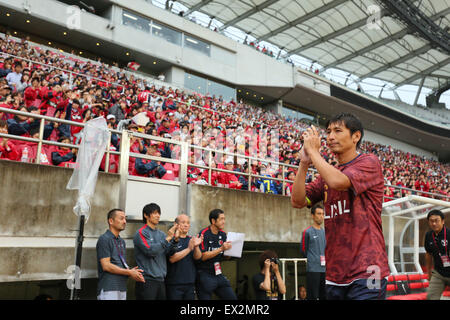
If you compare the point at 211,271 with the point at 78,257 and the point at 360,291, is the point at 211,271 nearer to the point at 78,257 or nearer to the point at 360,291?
the point at 78,257

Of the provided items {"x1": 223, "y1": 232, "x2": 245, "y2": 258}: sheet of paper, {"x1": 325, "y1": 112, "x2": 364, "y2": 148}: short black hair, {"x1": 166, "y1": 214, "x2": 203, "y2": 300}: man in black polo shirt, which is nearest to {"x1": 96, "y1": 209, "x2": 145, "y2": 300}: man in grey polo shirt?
{"x1": 166, "y1": 214, "x2": 203, "y2": 300}: man in black polo shirt

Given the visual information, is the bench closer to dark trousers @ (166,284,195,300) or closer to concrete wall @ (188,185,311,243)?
concrete wall @ (188,185,311,243)

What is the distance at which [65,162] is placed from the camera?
6605mm

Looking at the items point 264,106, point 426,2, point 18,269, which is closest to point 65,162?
point 18,269

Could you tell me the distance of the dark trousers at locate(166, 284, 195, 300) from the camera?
5.80 metres

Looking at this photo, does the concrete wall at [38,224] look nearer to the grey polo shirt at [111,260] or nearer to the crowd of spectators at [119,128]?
the crowd of spectators at [119,128]

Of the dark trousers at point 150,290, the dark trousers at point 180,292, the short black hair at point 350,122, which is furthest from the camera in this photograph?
the dark trousers at point 180,292

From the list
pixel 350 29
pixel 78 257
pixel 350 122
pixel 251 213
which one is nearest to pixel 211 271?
pixel 78 257

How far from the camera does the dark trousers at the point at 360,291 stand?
2.39m

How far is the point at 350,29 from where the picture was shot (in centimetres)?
3156

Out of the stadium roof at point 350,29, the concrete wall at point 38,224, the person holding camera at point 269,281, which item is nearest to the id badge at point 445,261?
the person holding camera at point 269,281

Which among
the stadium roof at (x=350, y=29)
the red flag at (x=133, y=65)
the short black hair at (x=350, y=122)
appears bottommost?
the short black hair at (x=350, y=122)

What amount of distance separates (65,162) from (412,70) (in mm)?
39688
